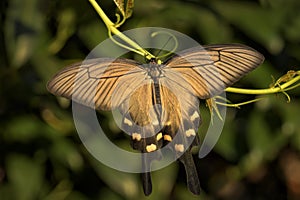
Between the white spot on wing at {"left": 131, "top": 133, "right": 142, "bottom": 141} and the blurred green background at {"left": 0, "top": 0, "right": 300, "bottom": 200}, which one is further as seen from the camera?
the blurred green background at {"left": 0, "top": 0, "right": 300, "bottom": 200}

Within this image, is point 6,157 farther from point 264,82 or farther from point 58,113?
point 264,82

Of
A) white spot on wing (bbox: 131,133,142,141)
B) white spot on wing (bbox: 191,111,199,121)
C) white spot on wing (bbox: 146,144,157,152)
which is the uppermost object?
white spot on wing (bbox: 191,111,199,121)

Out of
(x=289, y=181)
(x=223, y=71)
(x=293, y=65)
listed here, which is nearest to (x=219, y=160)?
(x=289, y=181)

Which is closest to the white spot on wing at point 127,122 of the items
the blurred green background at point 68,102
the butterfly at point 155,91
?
the butterfly at point 155,91

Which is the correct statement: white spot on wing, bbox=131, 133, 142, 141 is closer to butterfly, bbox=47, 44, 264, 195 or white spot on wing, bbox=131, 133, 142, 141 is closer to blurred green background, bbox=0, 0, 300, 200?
butterfly, bbox=47, 44, 264, 195

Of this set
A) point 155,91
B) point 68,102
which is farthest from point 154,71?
point 68,102

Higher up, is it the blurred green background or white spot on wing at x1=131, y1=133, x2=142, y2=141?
white spot on wing at x1=131, y1=133, x2=142, y2=141

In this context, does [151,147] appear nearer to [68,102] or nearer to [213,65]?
[213,65]

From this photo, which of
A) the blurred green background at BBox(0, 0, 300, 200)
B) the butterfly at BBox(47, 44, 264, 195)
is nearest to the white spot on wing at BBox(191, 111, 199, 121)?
the butterfly at BBox(47, 44, 264, 195)
